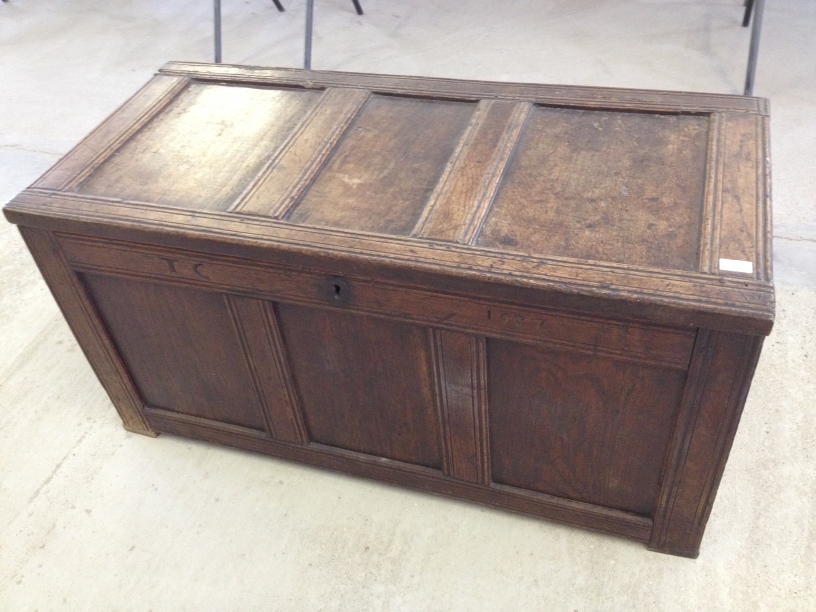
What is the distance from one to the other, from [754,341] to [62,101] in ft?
10.7

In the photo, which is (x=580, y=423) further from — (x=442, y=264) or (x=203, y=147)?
(x=203, y=147)

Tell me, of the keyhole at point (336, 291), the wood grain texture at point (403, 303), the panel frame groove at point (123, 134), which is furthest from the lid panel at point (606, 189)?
the panel frame groove at point (123, 134)

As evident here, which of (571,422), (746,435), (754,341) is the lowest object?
(746,435)

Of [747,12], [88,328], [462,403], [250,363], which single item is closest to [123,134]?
[88,328]

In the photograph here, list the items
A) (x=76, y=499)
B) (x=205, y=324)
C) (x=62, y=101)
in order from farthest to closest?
(x=62, y=101), (x=76, y=499), (x=205, y=324)

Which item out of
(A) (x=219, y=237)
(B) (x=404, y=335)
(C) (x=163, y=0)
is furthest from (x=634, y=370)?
(C) (x=163, y=0)

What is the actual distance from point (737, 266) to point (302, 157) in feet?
2.82

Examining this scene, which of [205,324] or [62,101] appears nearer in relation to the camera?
[205,324]

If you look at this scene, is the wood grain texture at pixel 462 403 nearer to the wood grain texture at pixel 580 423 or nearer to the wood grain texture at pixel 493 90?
the wood grain texture at pixel 580 423

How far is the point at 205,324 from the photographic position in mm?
1523

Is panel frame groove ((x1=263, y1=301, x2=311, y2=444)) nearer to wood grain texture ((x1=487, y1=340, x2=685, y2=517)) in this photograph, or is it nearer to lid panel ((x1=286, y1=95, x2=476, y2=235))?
lid panel ((x1=286, y1=95, x2=476, y2=235))

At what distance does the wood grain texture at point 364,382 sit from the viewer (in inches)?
54.9

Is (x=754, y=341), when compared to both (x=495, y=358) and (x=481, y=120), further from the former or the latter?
(x=481, y=120)

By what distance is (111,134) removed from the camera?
164cm
